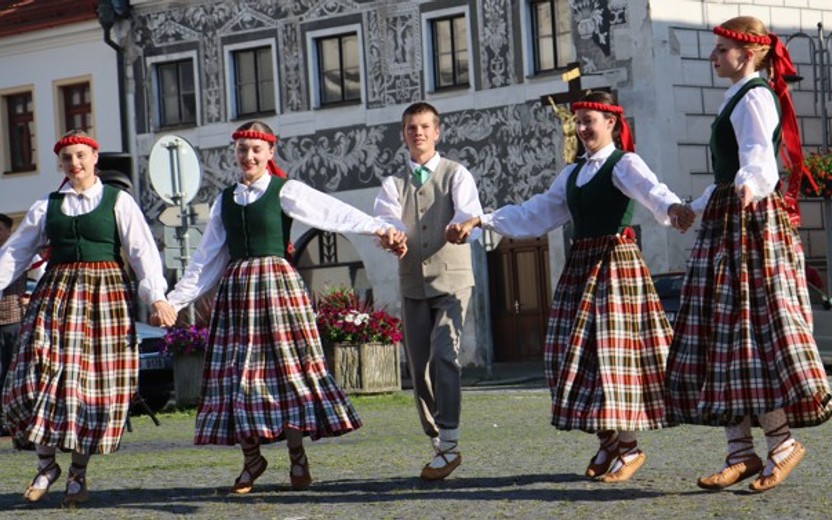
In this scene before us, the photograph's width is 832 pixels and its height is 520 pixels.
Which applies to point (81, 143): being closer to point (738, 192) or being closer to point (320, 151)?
point (738, 192)

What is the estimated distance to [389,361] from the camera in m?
23.6

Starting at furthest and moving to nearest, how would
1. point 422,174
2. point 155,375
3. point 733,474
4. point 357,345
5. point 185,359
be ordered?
point 357,345 < point 155,375 < point 185,359 < point 422,174 < point 733,474

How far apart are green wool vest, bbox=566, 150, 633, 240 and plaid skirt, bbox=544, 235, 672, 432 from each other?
6 centimetres

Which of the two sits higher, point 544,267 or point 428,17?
point 428,17

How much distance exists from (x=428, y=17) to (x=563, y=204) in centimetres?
2282

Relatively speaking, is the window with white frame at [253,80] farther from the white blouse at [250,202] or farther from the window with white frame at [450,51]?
the white blouse at [250,202]

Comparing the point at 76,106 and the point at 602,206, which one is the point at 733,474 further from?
the point at 76,106

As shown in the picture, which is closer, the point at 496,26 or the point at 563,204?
the point at 563,204

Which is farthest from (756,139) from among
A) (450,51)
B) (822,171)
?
(450,51)

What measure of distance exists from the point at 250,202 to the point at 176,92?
26199mm

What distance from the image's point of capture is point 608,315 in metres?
10.4

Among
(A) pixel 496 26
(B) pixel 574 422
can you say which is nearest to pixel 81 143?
(B) pixel 574 422

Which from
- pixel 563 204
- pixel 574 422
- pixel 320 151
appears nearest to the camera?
pixel 574 422

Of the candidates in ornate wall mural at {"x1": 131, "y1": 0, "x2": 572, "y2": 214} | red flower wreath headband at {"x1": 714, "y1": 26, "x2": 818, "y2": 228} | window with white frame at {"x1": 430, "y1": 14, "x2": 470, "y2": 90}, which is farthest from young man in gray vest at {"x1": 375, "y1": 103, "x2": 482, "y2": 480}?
window with white frame at {"x1": 430, "y1": 14, "x2": 470, "y2": 90}
